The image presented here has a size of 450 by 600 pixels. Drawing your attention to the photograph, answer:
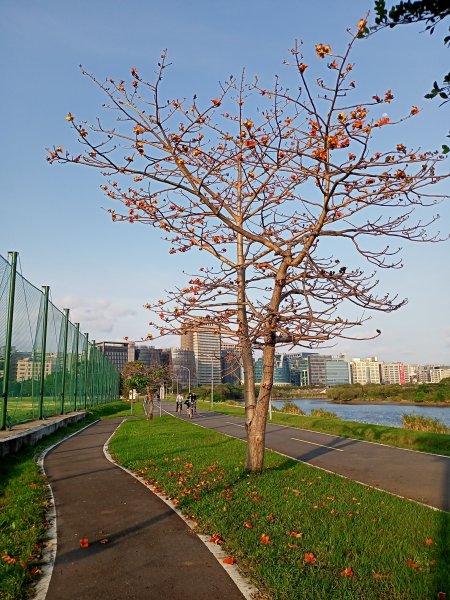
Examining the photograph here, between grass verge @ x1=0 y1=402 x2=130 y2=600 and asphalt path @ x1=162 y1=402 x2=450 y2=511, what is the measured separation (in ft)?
18.2

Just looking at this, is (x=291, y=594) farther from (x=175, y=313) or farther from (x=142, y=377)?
(x=142, y=377)

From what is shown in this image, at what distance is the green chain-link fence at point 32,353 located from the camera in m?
13.5

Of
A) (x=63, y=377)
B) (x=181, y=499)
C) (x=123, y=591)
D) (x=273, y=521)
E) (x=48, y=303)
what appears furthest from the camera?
(x=63, y=377)

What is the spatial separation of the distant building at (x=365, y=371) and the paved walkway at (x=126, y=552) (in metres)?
165

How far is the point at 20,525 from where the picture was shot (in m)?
6.18

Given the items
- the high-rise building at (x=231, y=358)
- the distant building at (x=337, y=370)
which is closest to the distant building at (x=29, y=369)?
the high-rise building at (x=231, y=358)

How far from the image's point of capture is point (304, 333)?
7742 mm

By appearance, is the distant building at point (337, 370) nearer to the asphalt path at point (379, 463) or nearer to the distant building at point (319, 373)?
the distant building at point (319, 373)

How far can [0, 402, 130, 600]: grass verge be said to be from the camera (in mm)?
4542

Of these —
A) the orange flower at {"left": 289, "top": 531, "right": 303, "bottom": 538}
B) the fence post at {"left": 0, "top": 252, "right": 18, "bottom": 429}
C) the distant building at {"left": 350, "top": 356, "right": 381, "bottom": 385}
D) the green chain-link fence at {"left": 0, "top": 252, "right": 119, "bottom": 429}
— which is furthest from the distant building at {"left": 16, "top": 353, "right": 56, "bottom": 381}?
the distant building at {"left": 350, "top": 356, "right": 381, "bottom": 385}

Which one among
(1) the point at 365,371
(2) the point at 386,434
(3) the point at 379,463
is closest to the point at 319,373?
(1) the point at 365,371

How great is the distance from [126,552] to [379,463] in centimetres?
837

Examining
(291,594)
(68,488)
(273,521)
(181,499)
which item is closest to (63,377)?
(68,488)

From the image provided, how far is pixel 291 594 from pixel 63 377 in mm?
21215
